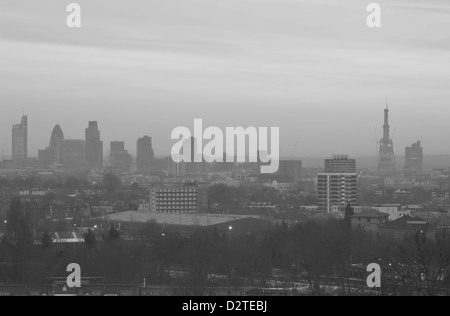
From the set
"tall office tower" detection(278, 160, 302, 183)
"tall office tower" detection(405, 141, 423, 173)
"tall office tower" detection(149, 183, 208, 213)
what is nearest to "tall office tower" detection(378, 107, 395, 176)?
"tall office tower" detection(405, 141, 423, 173)

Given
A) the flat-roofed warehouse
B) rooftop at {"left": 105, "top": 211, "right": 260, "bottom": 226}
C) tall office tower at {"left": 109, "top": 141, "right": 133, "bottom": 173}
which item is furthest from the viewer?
tall office tower at {"left": 109, "top": 141, "right": 133, "bottom": 173}

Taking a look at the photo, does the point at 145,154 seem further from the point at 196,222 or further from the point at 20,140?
the point at 196,222

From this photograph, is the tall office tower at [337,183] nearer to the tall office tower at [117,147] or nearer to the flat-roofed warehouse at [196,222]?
the tall office tower at [117,147]

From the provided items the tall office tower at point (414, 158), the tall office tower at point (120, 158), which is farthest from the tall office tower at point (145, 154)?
the tall office tower at point (414, 158)

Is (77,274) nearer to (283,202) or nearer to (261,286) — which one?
(261,286)

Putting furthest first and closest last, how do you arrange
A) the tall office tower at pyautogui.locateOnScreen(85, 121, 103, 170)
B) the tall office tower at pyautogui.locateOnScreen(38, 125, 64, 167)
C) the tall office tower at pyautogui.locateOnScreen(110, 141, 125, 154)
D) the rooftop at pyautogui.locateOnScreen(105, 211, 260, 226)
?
the tall office tower at pyautogui.locateOnScreen(110, 141, 125, 154) < the tall office tower at pyautogui.locateOnScreen(38, 125, 64, 167) < the tall office tower at pyautogui.locateOnScreen(85, 121, 103, 170) < the rooftop at pyautogui.locateOnScreen(105, 211, 260, 226)

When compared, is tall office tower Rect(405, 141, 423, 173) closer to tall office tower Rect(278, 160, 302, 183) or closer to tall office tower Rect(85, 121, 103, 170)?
tall office tower Rect(278, 160, 302, 183)
